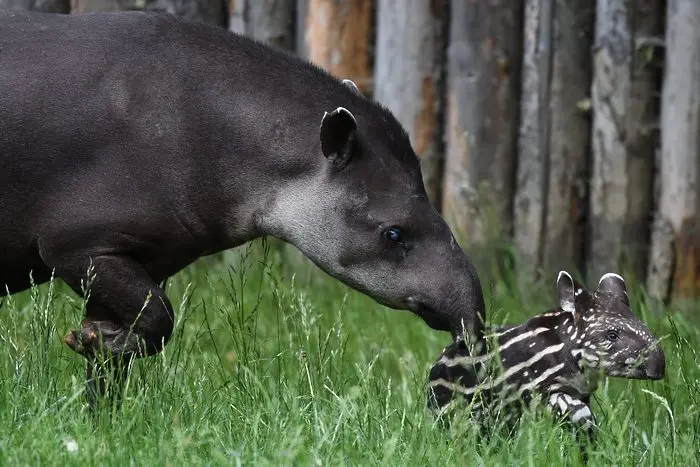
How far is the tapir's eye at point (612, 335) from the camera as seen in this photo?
5215mm

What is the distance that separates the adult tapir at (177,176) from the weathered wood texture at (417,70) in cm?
306

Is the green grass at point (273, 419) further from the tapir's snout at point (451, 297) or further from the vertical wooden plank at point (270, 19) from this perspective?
the vertical wooden plank at point (270, 19)

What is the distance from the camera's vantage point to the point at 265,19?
905 cm

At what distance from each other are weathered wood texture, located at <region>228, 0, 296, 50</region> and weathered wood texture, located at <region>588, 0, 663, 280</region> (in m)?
2.05

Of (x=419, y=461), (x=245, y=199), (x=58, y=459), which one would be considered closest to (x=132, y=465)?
(x=58, y=459)

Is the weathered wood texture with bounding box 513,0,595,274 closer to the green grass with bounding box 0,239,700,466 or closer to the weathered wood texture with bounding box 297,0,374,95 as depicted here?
the weathered wood texture with bounding box 297,0,374,95

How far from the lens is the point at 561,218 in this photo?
8.38m

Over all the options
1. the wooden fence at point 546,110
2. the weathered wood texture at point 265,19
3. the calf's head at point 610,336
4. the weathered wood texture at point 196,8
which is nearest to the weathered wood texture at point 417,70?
the wooden fence at point 546,110

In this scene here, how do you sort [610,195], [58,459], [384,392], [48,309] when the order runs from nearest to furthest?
1. [58,459]
2. [48,309]
3. [384,392]
4. [610,195]

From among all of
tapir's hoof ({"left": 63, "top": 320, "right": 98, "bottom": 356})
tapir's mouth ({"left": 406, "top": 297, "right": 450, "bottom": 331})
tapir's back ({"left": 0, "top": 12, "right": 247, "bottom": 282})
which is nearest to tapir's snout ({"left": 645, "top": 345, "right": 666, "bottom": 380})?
tapir's mouth ({"left": 406, "top": 297, "right": 450, "bottom": 331})

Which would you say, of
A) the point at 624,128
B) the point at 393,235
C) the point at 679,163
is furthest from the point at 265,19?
the point at 393,235

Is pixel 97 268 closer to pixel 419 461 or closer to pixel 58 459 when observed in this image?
pixel 58 459

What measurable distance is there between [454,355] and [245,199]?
1.00 m

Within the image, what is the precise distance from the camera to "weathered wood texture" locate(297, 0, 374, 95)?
8.85 meters
